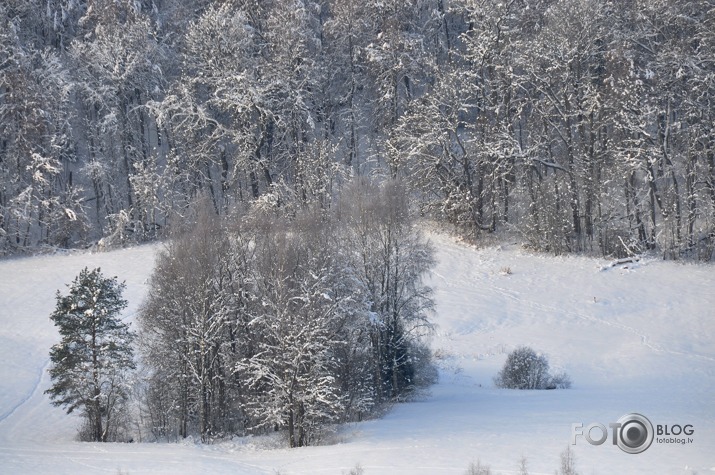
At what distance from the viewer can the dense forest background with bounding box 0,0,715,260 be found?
3772cm

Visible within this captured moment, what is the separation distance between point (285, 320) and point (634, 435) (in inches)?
389

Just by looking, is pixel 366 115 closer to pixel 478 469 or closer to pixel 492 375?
pixel 492 375

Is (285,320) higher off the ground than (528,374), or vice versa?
(285,320)

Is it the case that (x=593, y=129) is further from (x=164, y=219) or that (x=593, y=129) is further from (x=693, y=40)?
(x=164, y=219)

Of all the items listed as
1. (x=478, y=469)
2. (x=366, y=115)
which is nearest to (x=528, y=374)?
(x=478, y=469)

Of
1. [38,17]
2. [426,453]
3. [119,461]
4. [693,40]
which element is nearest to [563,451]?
[426,453]

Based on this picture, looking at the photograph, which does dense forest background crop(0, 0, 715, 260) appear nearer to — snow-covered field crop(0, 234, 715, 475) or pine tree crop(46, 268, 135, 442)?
snow-covered field crop(0, 234, 715, 475)

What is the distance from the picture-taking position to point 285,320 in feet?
75.4

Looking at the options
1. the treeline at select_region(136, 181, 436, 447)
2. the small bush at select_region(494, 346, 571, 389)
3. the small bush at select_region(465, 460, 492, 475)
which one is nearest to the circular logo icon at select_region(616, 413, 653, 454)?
the small bush at select_region(465, 460, 492, 475)

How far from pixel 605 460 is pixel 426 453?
4.38m

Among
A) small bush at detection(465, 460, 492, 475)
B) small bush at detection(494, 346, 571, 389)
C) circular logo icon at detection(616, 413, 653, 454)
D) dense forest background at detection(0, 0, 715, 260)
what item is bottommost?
small bush at detection(465, 460, 492, 475)

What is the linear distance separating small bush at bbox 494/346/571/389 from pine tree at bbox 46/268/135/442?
13.0 meters

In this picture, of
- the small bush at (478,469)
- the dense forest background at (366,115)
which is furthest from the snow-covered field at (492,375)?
the dense forest background at (366,115)

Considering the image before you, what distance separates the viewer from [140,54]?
42.9 m
